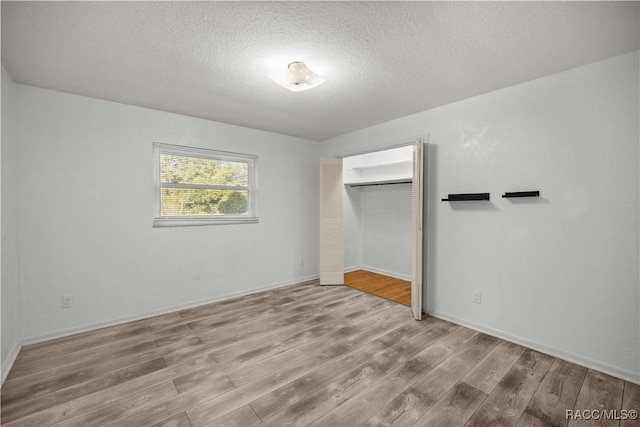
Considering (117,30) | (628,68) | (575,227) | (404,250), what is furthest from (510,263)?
(117,30)

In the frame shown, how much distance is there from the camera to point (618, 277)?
86.6 inches

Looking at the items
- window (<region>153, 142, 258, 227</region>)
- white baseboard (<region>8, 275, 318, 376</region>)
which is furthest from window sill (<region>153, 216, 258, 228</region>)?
white baseboard (<region>8, 275, 318, 376</region>)

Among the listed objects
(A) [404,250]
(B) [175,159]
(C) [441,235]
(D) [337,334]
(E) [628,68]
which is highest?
(E) [628,68]

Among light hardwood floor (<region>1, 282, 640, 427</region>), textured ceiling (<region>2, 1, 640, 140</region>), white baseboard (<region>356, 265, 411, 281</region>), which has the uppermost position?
textured ceiling (<region>2, 1, 640, 140</region>)

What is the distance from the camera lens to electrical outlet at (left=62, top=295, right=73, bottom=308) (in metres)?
2.88

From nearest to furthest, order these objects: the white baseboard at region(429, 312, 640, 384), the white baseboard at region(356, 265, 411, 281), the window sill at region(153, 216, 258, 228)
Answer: the white baseboard at region(429, 312, 640, 384) < the window sill at region(153, 216, 258, 228) < the white baseboard at region(356, 265, 411, 281)

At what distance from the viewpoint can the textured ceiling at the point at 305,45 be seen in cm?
168

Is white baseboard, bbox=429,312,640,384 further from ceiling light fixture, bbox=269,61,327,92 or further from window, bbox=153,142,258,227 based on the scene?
window, bbox=153,142,258,227

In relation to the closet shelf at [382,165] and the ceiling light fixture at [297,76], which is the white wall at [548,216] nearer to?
the closet shelf at [382,165]

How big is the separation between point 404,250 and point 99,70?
4819 mm

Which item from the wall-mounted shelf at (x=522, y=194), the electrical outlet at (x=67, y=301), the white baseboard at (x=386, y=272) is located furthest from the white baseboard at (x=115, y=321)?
the wall-mounted shelf at (x=522, y=194)

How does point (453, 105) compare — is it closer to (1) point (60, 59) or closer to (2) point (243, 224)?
(2) point (243, 224)

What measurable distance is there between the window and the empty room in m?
0.03

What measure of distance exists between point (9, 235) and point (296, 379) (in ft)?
9.14
